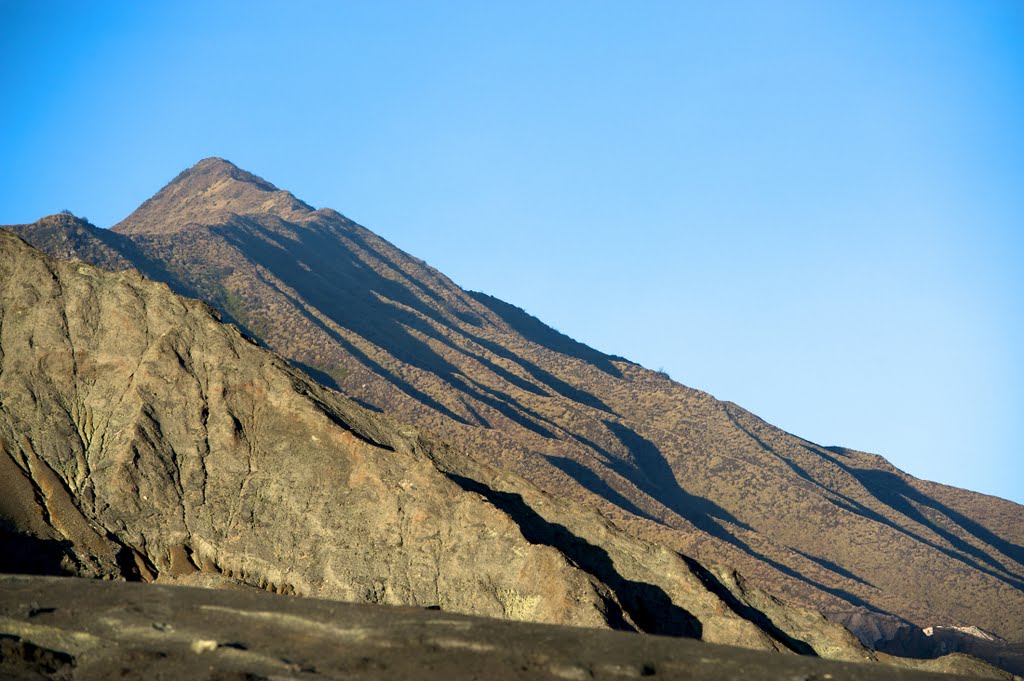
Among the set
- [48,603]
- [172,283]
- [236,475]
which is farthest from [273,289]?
[48,603]

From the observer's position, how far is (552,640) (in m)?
21.1

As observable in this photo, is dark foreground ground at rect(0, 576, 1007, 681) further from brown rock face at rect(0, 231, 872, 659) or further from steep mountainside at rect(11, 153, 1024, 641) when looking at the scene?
steep mountainside at rect(11, 153, 1024, 641)

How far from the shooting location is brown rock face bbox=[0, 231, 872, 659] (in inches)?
1316

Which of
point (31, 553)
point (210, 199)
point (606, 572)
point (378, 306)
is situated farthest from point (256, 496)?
point (210, 199)

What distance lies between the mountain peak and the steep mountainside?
992 inches

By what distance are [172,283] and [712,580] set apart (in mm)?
70214

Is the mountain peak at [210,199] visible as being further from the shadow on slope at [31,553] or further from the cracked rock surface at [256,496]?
the shadow on slope at [31,553]

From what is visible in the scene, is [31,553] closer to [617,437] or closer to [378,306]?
[617,437]

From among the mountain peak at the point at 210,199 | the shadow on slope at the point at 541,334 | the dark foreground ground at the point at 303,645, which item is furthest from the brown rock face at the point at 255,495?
the mountain peak at the point at 210,199

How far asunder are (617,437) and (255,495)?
206 ft

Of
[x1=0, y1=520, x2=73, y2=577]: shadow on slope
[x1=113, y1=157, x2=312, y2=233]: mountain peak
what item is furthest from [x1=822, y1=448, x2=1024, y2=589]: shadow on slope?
[x1=113, y1=157, x2=312, y2=233]: mountain peak

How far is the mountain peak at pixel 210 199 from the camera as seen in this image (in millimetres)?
157750

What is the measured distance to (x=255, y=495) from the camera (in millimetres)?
37188

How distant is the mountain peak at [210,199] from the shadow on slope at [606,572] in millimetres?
115628
